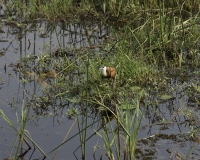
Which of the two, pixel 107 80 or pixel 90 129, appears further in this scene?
pixel 107 80

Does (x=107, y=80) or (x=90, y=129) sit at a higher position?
(x=107, y=80)

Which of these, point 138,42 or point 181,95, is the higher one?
point 138,42

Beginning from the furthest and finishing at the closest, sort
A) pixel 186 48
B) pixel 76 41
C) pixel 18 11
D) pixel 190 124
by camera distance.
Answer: pixel 18 11 < pixel 76 41 < pixel 186 48 < pixel 190 124

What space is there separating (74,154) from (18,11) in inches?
135

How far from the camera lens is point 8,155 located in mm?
3049

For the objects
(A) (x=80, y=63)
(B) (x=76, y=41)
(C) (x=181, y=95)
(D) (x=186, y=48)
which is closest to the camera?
(C) (x=181, y=95)

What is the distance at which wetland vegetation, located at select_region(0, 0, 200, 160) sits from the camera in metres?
3.07

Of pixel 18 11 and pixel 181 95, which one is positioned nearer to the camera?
pixel 181 95

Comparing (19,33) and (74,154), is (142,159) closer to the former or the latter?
(74,154)

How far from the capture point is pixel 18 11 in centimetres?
616

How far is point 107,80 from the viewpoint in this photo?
3.98 meters

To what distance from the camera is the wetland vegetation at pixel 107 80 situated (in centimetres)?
307

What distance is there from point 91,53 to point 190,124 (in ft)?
5.46

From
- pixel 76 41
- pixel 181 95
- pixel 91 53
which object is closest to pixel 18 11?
pixel 76 41
